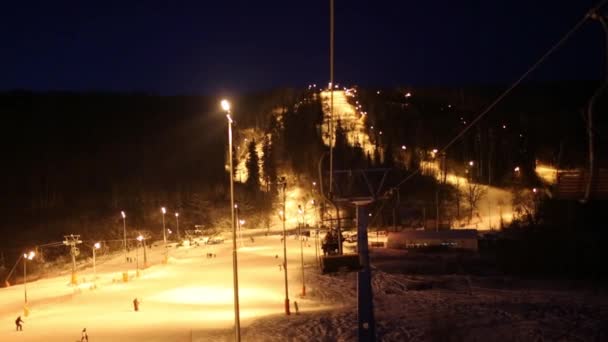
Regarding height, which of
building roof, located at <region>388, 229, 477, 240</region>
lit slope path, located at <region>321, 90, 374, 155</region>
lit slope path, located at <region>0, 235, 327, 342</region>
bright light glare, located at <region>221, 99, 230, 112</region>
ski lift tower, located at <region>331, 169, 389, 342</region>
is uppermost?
lit slope path, located at <region>321, 90, 374, 155</region>

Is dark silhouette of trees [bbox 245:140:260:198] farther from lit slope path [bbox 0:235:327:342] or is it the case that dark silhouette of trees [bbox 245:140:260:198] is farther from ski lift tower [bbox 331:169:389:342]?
ski lift tower [bbox 331:169:389:342]

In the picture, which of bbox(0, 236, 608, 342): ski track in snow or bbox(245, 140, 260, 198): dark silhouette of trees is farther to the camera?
bbox(245, 140, 260, 198): dark silhouette of trees

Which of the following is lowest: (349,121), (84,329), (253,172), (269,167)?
(84,329)

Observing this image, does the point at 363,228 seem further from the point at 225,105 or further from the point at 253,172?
the point at 253,172

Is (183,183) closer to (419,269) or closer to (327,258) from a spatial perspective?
(419,269)

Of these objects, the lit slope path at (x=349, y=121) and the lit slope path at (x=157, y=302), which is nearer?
the lit slope path at (x=157, y=302)

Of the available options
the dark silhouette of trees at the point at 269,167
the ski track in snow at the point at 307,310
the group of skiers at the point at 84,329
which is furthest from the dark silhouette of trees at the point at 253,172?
the group of skiers at the point at 84,329

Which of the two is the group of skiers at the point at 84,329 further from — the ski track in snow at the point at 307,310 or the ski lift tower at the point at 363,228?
the ski lift tower at the point at 363,228


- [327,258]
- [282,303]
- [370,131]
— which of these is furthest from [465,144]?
[327,258]

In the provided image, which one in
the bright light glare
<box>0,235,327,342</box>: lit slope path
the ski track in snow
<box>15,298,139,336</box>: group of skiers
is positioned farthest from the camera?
<box>0,235,327,342</box>: lit slope path

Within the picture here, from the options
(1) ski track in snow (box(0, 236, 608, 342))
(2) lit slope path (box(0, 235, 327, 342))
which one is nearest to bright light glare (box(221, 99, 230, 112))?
(1) ski track in snow (box(0, 236, 608, 342))

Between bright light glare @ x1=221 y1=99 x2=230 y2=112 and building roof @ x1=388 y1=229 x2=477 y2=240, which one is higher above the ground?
bright light glare @ x1=221 y1=99 x2=230 y2=112

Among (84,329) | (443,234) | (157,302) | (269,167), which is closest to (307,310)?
(157,302)

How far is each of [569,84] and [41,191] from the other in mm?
157384
